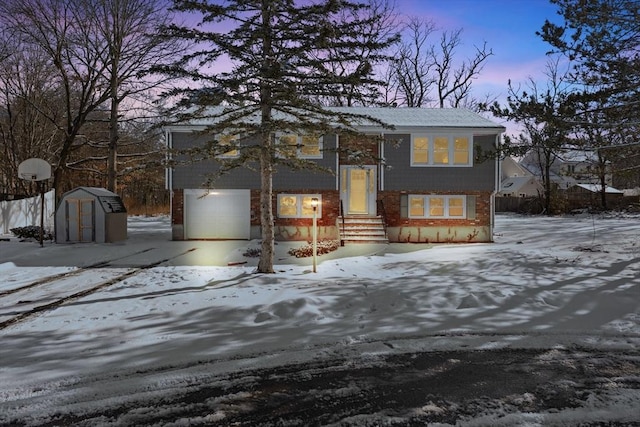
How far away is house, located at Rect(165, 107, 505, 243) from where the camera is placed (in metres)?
16.9

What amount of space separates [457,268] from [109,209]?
13.5 m

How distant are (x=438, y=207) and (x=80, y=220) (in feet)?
47.4

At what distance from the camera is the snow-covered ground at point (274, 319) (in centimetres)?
424

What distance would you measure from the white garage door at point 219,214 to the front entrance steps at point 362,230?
166 inches

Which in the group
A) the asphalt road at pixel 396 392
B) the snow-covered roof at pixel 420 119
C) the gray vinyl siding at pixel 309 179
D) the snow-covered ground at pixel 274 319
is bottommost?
the asphalt road at pixel 396 392

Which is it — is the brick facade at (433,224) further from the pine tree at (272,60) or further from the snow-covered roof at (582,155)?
the pine tree at (272,60)

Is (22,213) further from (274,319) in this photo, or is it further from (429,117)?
(429,117)

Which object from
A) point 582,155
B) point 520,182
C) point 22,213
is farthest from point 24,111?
point 520,182

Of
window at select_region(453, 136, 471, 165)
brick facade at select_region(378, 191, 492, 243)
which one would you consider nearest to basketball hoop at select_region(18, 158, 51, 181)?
brick facade at select_region(378, 191, 492, 243)

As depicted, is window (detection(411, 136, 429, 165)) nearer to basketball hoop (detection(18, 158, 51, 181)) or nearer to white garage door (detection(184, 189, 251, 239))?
white garage door (detection(184, 189, 251, 239))

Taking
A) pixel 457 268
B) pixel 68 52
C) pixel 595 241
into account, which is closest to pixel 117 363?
pixel 457 268

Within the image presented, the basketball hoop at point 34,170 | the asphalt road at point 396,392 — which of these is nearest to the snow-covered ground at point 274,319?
the asphalt road at point 396,392

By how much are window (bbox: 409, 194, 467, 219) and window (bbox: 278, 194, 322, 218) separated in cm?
401

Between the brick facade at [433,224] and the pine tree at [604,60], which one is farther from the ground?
the pine tree at [604,60]
